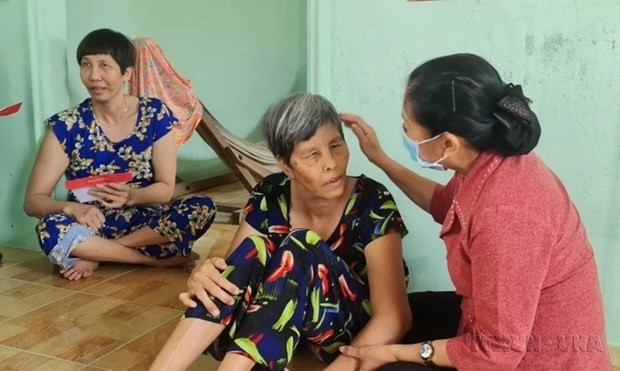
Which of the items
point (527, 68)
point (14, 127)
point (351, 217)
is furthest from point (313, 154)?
point (14, 127)

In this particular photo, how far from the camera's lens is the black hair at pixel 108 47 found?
2.59 m

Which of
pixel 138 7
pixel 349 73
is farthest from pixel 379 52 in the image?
pixel 138 7

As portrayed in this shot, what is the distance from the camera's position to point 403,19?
1.92 metres

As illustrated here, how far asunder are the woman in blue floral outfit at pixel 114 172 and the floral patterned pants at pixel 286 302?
1168 mm

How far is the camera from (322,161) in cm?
154

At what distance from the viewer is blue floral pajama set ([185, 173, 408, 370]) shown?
1446 mm

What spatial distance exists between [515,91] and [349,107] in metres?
0.93

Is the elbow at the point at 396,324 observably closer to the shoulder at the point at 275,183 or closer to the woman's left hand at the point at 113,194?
the shoulder at the point at 275,183

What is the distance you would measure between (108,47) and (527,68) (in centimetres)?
158

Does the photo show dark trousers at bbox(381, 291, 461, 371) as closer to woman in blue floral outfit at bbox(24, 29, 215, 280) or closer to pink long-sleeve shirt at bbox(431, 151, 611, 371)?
pink long-sleeve shirt at bbox(431, 151, 611, 371)

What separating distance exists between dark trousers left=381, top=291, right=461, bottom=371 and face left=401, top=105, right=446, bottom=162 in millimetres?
483

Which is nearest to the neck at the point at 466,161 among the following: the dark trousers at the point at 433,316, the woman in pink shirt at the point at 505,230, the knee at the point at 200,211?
the woman in pink shirt at the point at 505,230

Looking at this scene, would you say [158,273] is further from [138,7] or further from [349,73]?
[138,7]

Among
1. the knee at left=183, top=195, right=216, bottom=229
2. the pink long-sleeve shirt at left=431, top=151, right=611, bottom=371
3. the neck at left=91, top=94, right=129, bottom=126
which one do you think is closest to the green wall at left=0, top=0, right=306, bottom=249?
the neck at left=91, top=94, right=129, bottom=126
